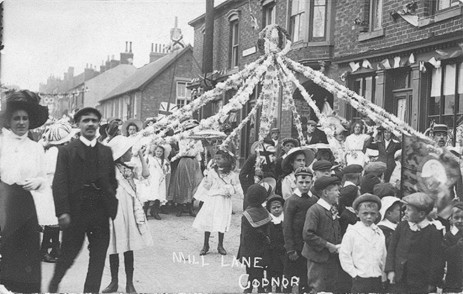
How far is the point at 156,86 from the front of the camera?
567 cm

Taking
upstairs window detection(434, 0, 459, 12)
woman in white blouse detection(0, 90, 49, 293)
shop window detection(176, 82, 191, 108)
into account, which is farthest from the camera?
upstairs window detection(434, 0, 459, 12)

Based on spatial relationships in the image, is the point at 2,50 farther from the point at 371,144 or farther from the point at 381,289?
the point at 371,144

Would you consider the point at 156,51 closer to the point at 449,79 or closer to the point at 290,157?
the point at 290,157

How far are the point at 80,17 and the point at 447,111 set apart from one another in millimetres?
5746

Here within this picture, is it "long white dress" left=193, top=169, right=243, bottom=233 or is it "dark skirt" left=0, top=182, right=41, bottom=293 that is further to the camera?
"long white dress" left=193, top=169, right=243, bottom=233

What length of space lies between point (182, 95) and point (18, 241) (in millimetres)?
2398

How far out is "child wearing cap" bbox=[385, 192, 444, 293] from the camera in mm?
4438

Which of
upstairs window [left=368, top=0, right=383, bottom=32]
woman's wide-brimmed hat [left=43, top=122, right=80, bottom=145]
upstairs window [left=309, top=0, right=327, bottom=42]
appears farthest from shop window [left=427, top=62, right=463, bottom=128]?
woman's wide-brimmed hat [left=43, top=122, right=80, bottom=145]

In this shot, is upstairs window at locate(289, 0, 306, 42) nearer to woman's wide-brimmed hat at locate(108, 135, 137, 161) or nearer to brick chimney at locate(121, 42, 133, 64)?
brick chimney at locate(121, 42, 133, 64)

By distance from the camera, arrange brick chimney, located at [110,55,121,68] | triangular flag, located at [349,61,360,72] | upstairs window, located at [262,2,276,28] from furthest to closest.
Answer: triangular flag, located at [349,61,360,72] → upstairs window, located at [262,2,276,28] → brick chimney, located at [110,55,121,68]

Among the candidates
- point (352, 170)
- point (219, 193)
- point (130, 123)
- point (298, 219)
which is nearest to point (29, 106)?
point (130, 123)

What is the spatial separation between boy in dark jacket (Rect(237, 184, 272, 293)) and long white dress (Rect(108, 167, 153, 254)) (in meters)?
0.94

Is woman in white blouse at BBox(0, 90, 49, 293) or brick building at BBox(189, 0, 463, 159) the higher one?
brick building at BBox(189, 0, 463, 159)

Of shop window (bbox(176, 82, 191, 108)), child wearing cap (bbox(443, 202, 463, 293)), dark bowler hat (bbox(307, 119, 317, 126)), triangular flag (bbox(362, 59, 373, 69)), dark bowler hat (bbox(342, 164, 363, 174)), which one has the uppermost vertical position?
triangular flag (bbox(362, 59, 373, 69))
